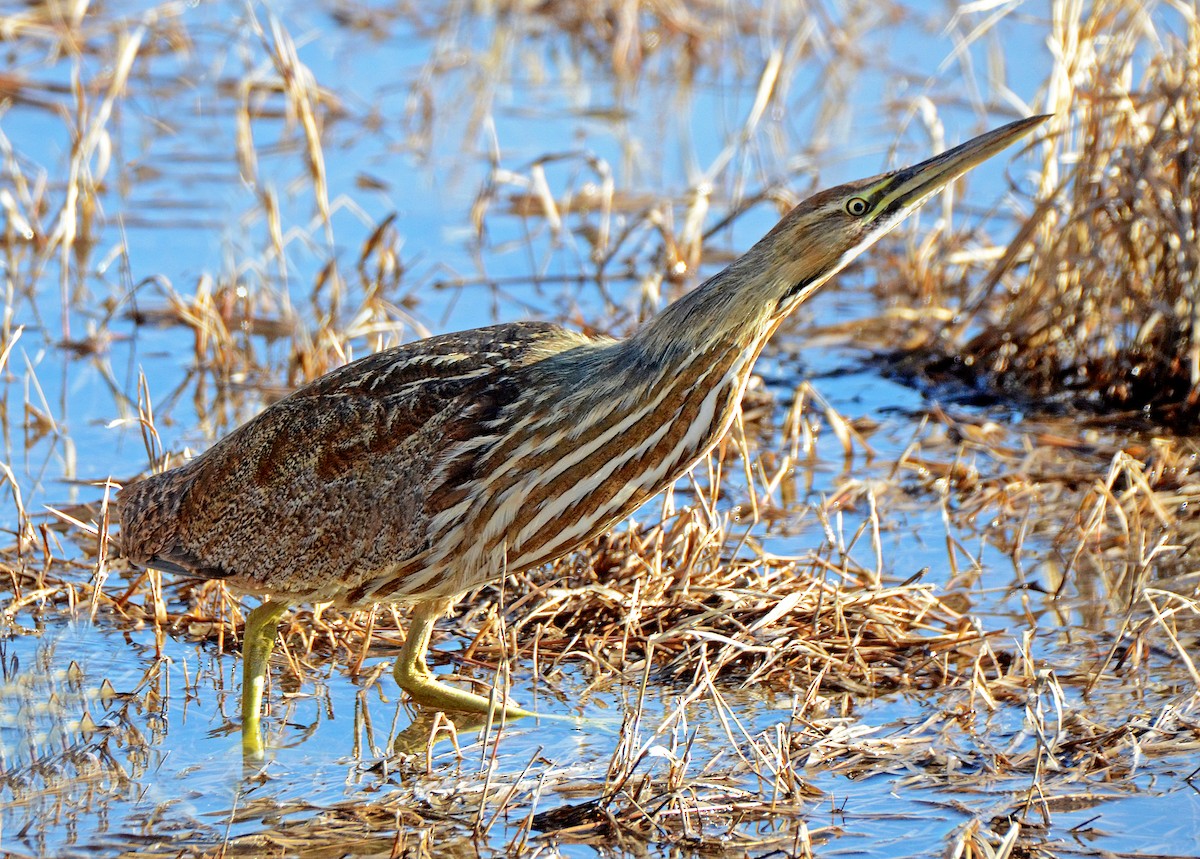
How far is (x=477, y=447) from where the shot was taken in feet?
11.5

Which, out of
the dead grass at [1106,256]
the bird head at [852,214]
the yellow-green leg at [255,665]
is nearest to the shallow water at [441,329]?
the yellow-green leg at [255,665]

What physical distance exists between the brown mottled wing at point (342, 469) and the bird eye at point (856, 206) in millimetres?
683

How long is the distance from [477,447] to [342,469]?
1.00 feet

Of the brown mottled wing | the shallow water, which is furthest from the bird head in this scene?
the shallow water

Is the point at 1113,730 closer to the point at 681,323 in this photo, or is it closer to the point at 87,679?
the point at 681,323

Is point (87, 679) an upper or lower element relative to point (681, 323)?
lower

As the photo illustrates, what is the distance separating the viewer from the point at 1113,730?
3.45 m

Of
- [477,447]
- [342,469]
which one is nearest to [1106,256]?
[477,447]

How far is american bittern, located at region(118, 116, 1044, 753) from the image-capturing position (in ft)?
11.0

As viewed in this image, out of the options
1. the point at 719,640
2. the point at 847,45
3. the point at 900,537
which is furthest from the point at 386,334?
the point at 847,45

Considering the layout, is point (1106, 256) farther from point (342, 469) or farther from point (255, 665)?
point (255, 665)

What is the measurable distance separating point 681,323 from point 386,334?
91.5 inches

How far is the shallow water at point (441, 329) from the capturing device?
10.8ft

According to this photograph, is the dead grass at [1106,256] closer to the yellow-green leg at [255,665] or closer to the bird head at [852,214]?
the bird head at [852,214]
